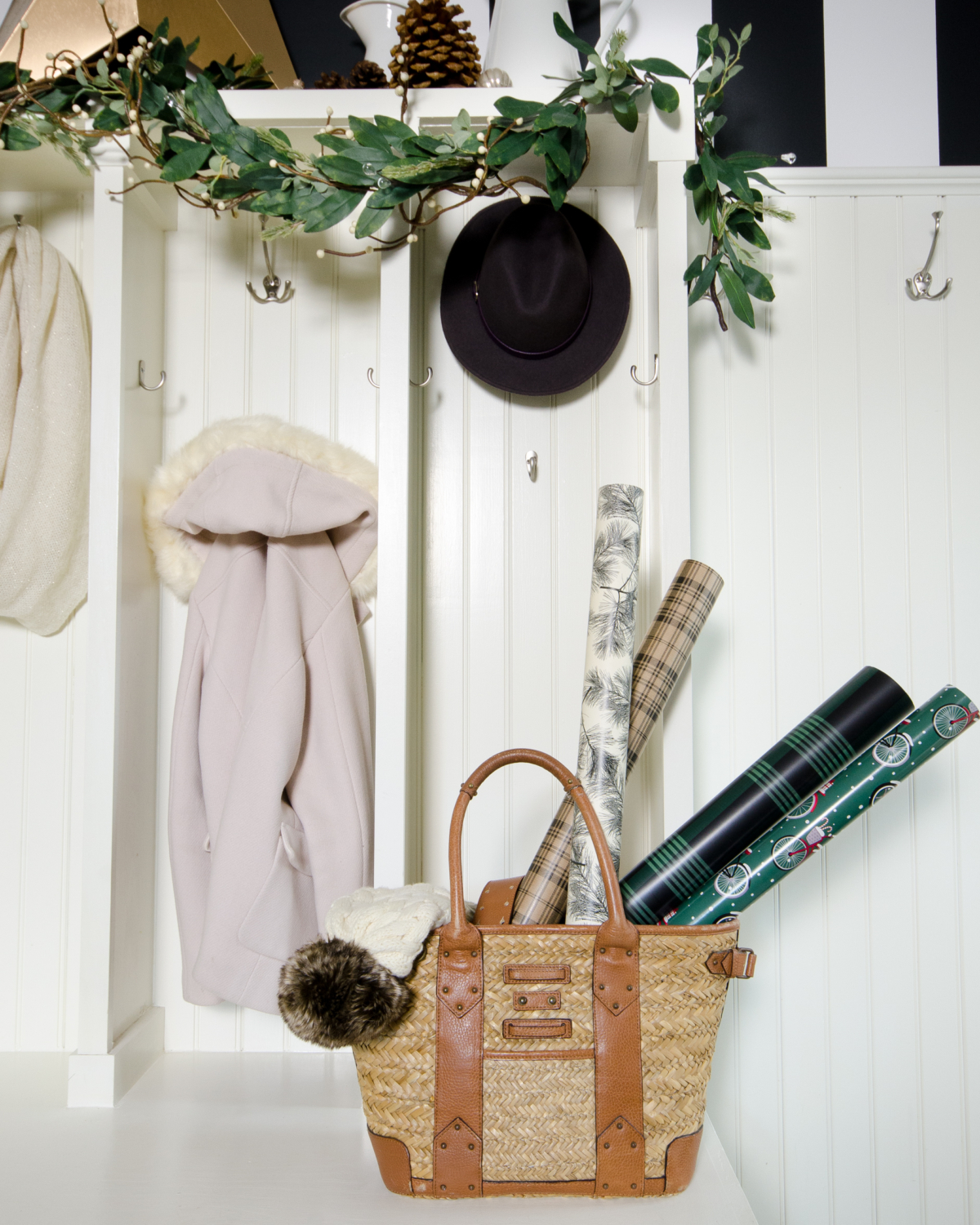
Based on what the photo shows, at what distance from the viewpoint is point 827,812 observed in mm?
964

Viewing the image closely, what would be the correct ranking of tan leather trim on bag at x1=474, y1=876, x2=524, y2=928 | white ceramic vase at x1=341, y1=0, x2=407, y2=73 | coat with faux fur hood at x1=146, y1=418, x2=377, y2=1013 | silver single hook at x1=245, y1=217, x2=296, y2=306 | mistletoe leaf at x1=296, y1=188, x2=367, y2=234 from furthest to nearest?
silver single hook at x1=245, y1=217, x2=296, y2=306, white ceramic vase at x1=341, y1=0, x2=407, y2=73, coat with faux fur hood at x1=146, y1=418, x2=377, y2=1013, mistletoe leaf at x1=296, y1=188, x2=367, y2=234, tan leather trim on bag at x1=474, y1=876, x2=524, y2=928

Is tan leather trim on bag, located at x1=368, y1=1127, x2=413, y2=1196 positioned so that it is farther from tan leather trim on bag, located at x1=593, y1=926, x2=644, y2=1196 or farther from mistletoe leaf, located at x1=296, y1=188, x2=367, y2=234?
mistletoe leaf, located at x1=296, y1=188, x2=367, y2=234

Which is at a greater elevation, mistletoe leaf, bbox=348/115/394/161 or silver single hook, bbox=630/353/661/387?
mistletoe leaf, bbox=348/115/394/161

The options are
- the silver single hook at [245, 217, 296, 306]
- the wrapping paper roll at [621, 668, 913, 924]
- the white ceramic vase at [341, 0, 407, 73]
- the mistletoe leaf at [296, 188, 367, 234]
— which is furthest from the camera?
the silver single hook at [245, 217, 296, 306]

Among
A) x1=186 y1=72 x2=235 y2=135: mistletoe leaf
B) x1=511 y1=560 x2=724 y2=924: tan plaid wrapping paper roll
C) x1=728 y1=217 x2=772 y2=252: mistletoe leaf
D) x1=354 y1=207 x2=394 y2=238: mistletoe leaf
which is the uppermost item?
x1=186 y1=72 x2=235 y2=135: mistletoe leaf

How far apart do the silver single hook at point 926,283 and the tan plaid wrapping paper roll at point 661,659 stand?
0.76 metres

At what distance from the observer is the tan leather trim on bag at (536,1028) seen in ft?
2.88

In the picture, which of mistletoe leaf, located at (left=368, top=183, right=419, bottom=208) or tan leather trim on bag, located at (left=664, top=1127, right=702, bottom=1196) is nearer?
tan leather trim on bag, located at (left=664, top=1127, right=702, bottom=1196)

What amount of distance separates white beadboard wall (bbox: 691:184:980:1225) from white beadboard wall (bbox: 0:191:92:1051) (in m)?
1.07

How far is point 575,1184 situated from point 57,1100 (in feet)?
2.59

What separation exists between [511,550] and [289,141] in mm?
699

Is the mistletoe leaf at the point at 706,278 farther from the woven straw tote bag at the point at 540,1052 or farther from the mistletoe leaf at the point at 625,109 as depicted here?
the woven straw tote bag at the point at 540,1052

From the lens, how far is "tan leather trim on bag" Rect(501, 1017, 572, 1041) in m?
0.88

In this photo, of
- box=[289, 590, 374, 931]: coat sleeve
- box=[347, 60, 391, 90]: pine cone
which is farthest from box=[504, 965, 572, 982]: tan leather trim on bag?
box=[347, 60, 391, 90]: pine cone
